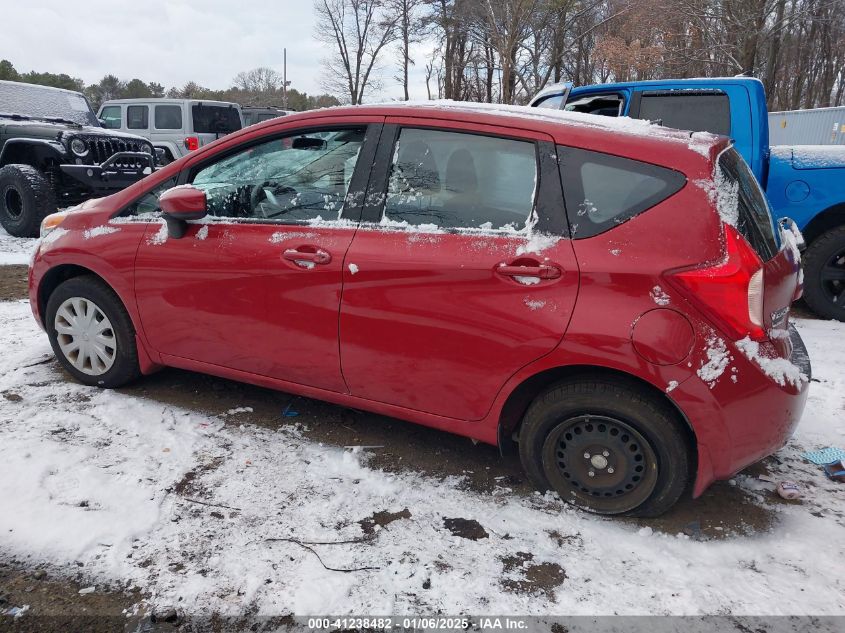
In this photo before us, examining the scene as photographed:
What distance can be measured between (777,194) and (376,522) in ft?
15.4

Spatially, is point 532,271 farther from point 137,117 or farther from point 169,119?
point 137,117

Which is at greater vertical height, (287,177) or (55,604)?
(287,177)

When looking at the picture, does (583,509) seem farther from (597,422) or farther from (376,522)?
(376,522)

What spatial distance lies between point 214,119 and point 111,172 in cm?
568

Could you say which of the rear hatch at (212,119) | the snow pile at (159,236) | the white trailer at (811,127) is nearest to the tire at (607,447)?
the snow pile at (159,236)

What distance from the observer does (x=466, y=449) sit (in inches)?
123

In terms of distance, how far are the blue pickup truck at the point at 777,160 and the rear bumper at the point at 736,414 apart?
3243mm

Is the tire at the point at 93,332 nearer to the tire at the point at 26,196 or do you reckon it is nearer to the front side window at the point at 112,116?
the tire at the point at 26,196

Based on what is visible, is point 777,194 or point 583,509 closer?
point 583,509

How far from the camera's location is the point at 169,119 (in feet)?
43.2

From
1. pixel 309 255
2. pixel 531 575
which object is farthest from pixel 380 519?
Result: pixel 309 255

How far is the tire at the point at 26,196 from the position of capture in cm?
810

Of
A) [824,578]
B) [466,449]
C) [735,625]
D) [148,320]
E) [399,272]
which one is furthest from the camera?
[148,320]

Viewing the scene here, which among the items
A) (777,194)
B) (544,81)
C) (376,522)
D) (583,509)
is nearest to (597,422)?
(583,509)
